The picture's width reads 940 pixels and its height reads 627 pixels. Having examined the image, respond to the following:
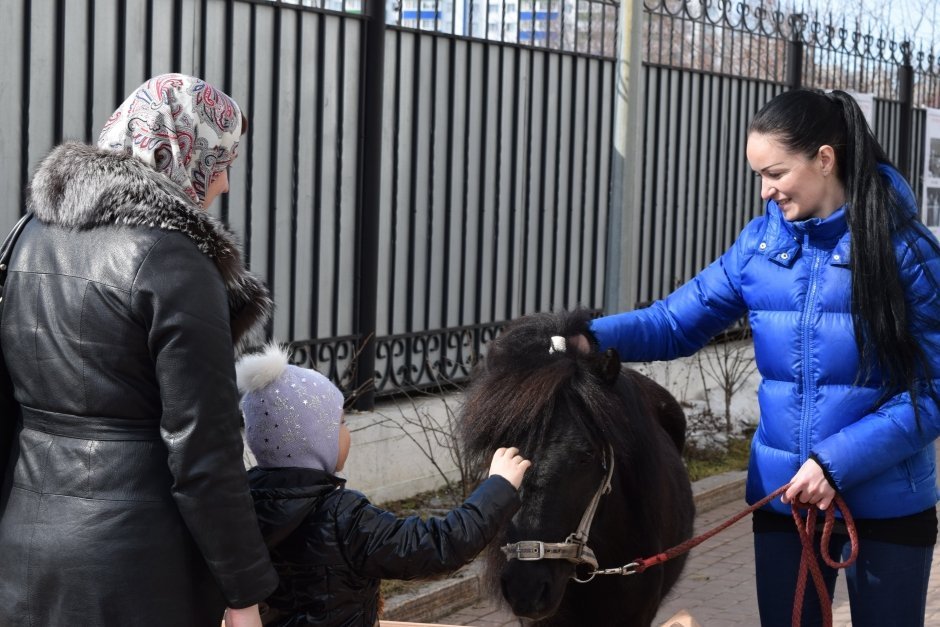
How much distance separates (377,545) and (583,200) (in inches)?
247

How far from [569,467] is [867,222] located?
930mm

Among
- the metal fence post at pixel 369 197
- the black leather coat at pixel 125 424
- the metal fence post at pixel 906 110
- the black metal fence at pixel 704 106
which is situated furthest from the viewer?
the metal fence post at pixel 906 110

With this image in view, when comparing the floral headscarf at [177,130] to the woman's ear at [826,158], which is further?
the woman's ear at [826,158]

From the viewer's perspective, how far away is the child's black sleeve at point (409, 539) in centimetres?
256

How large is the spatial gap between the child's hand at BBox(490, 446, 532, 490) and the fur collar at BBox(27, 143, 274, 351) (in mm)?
711

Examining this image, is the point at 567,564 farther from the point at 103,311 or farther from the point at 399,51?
the point at 399,51

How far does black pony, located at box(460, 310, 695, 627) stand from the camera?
3.04 metres

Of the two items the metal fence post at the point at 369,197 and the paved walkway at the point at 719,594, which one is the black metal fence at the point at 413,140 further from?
the paved walkway at the point at 719,594

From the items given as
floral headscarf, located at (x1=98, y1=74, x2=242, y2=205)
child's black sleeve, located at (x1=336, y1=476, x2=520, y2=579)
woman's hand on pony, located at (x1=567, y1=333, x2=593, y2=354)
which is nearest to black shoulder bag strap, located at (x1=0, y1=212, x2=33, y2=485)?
floral headscarf, located at (x1=98, y1=74, x2=242, y2=205)

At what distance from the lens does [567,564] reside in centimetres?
307

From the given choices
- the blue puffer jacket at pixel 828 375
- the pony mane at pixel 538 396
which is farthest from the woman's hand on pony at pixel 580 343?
the blue puffer jacket at pixel 828 375

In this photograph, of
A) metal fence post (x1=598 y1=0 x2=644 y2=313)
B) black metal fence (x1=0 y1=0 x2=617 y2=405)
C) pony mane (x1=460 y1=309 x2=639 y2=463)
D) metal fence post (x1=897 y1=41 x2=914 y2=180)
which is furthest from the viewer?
metal fence post (x1=897 y1=41 x2=914 y2=180)

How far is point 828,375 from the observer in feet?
9.56

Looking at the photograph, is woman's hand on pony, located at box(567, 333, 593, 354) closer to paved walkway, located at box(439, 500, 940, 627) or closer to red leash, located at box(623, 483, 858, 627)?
red leash, located at box(623, 483, 858, 627)
